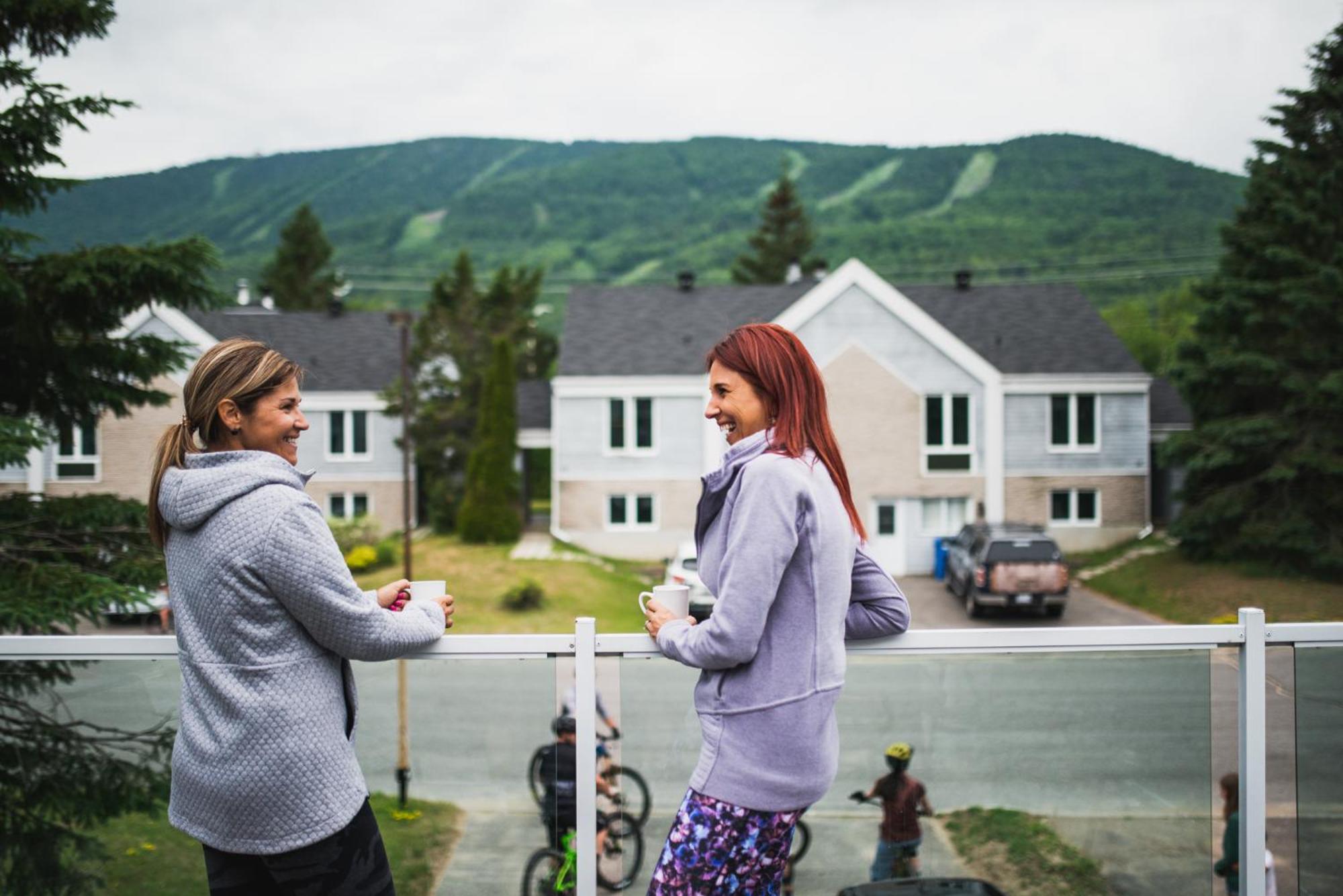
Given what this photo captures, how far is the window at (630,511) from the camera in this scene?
2973 cm

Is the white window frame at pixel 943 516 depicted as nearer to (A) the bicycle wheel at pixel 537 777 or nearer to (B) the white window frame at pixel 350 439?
(B) the white window frame at pixel 350 439

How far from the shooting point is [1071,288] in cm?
3341

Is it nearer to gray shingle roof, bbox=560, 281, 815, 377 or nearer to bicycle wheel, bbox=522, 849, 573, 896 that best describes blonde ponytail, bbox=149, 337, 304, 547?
bicycle wheel, bbox=522, 849, 573, 896

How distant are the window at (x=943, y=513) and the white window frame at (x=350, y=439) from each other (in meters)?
17.8

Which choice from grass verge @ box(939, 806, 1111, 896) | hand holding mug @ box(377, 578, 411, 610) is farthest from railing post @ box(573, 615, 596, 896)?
grass verge @ box(939, 806, 1111, 896)

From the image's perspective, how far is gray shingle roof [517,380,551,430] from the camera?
33.7m

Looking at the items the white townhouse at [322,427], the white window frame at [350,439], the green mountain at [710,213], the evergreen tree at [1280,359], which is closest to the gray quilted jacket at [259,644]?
the evergreen tree at [1280,359]

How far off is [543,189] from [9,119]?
172081 millimetres

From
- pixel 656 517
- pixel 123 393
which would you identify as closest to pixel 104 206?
Result: pixel 656 517

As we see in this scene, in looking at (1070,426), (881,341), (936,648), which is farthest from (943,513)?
(936,648)

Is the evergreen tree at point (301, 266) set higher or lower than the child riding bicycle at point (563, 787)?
higher

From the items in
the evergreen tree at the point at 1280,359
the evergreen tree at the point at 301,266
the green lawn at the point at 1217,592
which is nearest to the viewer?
the green lawn at the point at 1217,592

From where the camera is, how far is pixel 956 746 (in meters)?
3.07

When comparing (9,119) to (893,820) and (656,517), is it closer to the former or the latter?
(893,820)
